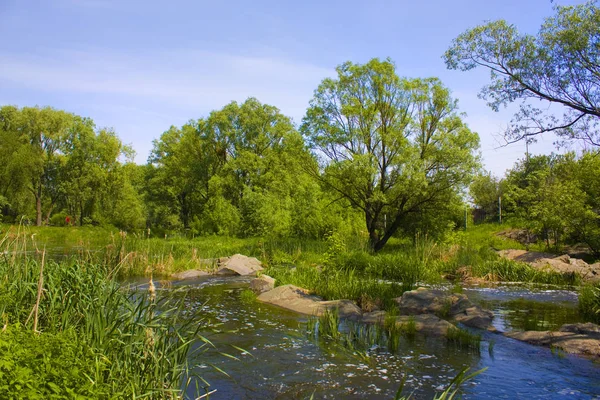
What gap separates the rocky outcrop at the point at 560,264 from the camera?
Result: 17.6 metres

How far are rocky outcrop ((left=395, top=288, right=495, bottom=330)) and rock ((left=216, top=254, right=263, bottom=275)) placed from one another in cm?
861

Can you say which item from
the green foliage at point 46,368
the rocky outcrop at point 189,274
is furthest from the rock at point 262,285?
the green foliage at point 46,368

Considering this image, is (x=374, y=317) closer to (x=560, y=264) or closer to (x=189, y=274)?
(x=189, y=274)

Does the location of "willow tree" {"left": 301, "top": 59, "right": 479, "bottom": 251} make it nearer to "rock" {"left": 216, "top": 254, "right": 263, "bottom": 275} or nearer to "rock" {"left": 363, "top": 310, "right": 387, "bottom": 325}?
"rock" {"left": 216, "top": 254, "right": 263, "bottom": 275}

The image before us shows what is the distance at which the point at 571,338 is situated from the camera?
934cm

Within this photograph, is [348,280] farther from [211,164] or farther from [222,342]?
[211,164]

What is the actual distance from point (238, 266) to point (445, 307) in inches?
419

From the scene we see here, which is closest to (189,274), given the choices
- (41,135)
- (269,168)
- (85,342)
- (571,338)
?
(571,338)

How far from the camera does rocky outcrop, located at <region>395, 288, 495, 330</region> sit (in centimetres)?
1102

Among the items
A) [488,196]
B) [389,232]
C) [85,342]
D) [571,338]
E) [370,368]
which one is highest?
[488,196]

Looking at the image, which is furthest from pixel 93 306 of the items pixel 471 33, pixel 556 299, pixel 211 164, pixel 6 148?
pixel 6 148

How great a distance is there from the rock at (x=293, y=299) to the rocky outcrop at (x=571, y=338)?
478 centimetres

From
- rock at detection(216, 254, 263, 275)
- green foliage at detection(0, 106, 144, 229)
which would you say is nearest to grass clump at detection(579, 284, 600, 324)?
rock at detection(216, 254, 263, 275)

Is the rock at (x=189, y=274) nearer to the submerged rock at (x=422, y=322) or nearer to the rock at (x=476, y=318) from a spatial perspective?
the submerged rock at (x=422, y=322)
